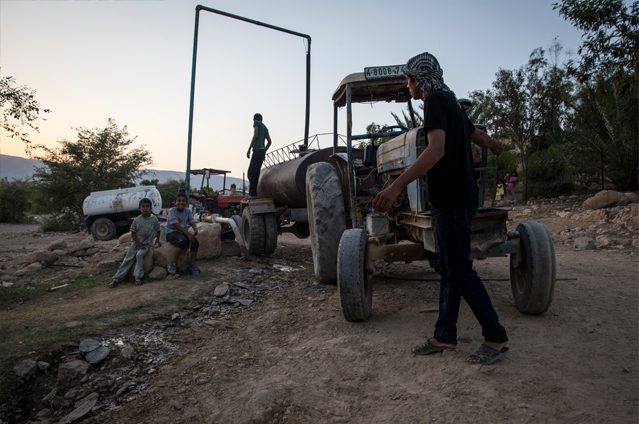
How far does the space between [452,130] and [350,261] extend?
139 centimetres

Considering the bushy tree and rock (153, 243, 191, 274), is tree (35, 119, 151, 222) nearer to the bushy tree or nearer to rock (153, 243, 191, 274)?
the bushy tree

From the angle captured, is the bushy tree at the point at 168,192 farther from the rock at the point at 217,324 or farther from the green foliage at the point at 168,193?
the rock at the point at 217,324

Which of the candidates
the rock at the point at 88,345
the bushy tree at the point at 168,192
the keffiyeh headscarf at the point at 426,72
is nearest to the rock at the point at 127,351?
the rock at the point at 88,345

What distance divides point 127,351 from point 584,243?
762 cm

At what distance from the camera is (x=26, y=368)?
139 inches

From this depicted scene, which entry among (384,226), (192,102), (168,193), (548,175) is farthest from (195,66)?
(168,193)

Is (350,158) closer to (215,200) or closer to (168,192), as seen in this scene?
(215,200)

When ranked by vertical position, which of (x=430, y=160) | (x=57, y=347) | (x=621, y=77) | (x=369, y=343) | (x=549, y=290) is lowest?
(x=57, y=347)

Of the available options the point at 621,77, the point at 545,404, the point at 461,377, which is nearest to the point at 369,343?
the point at 461,377

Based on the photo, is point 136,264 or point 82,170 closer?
point 136,264

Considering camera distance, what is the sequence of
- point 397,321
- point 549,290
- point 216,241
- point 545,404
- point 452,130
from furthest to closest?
point 216,241 → point 397,321 → point 549,290 → point 452,130 → point 545,404

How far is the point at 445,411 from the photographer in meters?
2.34

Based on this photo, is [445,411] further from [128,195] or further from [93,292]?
[128,195]

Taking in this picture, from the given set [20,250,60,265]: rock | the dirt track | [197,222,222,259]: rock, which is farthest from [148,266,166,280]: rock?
[20,250,60,265]: rock
